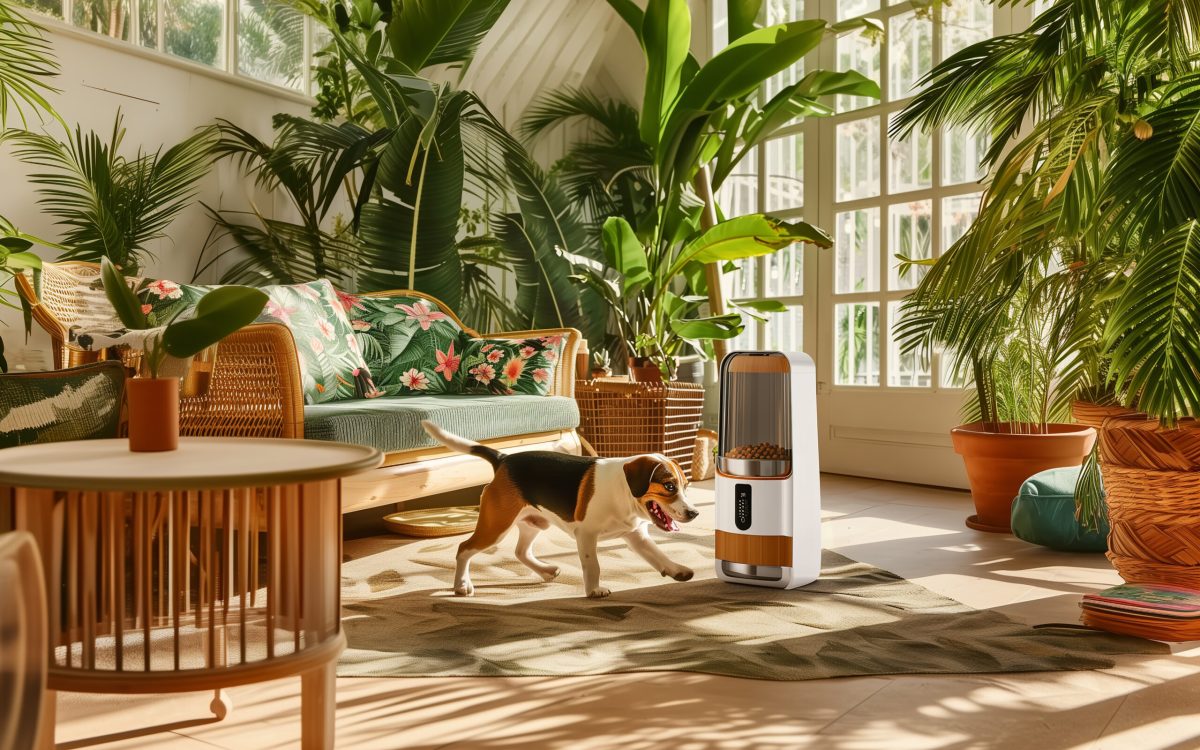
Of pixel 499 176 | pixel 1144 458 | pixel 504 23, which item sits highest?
pixel 504 23

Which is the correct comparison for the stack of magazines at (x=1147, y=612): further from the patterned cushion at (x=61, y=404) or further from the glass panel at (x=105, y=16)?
the glass panel at (x=105, y=16)

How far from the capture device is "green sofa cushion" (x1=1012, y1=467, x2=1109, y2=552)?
2664 millimetres

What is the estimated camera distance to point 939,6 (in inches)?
156

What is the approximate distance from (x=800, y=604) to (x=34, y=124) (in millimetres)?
2853

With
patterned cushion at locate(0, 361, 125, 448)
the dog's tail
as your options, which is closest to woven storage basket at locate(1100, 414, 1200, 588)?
the dog's tail

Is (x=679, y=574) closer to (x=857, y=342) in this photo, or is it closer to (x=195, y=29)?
(x=857, y=342)

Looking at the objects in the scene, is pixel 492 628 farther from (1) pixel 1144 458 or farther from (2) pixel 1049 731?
(1) pixel 1144 458

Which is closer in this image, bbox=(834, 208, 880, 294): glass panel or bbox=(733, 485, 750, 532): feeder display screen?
bbox=(733, 485, 750, 532): feeder display screen

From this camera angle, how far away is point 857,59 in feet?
14.5

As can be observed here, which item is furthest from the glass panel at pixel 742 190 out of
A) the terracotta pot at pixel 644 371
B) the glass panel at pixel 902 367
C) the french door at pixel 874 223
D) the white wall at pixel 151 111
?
the white wall at pixel 151 111

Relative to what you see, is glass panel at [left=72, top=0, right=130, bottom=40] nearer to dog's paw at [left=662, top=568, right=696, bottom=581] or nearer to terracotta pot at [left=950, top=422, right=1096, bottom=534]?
dog's paw at [left=662, top=568, right=696, bottom=581]

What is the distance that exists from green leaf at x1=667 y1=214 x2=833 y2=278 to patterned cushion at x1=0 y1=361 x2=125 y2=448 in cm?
243

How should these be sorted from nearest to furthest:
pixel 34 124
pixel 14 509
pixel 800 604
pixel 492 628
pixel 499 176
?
1. pixel 14 509
2. pixel 492 628
3. pixel 800 604
4. pixel 34 124
5. pixel 499 176

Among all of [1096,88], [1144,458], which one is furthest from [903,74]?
[1144,458]
